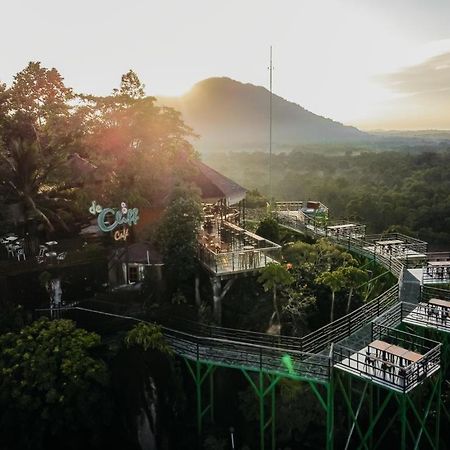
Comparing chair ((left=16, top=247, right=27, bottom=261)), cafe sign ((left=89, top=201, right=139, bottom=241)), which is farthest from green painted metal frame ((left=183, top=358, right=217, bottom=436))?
chair ((left=16, top=247, right=27, bottom=261))

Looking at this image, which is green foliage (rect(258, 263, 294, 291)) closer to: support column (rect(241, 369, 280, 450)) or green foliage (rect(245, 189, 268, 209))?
support column (rect(241, 369, 280, 450))

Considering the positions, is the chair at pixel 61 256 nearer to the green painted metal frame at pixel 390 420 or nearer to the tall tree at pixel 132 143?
the tall tree at pixel 132 143

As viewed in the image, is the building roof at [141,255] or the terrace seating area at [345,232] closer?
the building roof at [141,255]

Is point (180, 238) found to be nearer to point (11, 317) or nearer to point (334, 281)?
point (334, 281)

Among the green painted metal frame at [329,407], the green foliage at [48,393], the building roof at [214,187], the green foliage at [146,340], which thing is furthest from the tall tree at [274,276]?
the building roof at [214,187]

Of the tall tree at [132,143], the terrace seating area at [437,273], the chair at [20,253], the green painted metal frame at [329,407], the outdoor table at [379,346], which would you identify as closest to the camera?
the outdoor table at [379,346]

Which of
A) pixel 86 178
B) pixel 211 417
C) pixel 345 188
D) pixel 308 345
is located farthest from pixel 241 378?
pixel 345 188

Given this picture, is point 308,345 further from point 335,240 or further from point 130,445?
point 335,240
